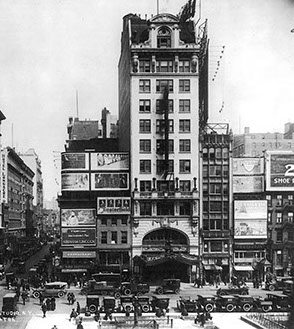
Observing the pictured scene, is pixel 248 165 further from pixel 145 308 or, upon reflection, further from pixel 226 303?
pixel 145 308

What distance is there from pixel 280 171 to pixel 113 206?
21.2 m

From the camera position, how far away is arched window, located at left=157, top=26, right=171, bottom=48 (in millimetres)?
70125

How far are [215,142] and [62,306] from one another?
30.2 m

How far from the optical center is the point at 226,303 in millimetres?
47125

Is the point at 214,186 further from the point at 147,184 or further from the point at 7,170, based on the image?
the point at 7,170

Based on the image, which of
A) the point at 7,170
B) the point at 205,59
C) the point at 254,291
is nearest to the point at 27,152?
the point at 7,170

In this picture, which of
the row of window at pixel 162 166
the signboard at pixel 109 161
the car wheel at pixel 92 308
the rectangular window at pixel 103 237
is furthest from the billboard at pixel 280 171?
the car wheel at pixel 92 308

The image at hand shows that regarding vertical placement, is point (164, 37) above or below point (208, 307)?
above

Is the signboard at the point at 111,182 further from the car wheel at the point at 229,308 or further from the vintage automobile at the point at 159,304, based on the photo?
the car wheel at the point at 229,308

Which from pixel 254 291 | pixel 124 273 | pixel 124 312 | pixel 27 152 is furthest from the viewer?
pixel 27 152

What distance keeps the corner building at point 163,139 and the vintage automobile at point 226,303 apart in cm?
2183

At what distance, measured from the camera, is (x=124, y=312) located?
45.8 m

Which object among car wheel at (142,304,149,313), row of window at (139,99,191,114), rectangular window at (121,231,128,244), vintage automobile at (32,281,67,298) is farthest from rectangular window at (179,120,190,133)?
car wheel at (142,304,149,313)

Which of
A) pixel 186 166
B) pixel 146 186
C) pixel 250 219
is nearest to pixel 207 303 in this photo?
pixel 250 219
